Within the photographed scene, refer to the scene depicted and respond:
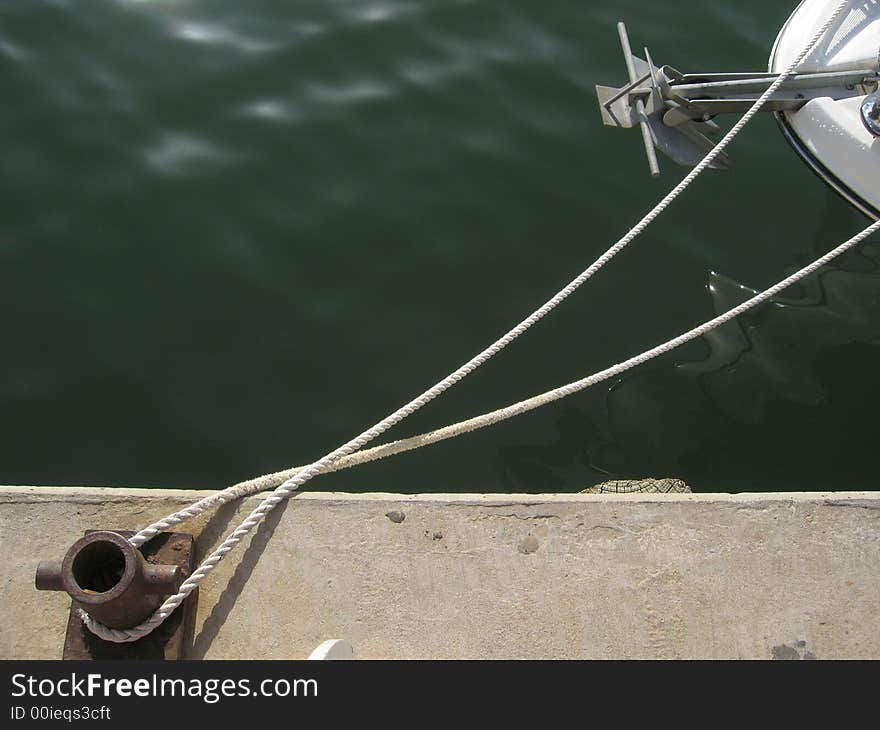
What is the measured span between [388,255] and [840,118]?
97.3 inches

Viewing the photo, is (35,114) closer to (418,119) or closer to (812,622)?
(418,119)

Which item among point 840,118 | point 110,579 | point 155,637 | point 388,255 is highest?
point 840,118

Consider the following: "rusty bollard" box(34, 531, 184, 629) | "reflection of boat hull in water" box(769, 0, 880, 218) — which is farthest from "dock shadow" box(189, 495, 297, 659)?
"reflection of boat hull in water" box(769, 0, 880, 218)

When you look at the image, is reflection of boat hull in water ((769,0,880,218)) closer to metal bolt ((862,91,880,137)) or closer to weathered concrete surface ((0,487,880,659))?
metal bolt ((862,91,880,137))

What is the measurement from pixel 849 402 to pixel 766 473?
0.69 m

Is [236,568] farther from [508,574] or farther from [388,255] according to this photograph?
[388,255]

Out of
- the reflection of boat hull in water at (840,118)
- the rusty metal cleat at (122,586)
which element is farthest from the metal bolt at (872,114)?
the rusty metal cleat at (122,586)

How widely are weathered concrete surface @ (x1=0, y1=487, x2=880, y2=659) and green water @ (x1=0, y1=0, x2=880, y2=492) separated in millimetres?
1055

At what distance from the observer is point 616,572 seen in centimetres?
298

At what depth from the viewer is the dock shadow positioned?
111 inches

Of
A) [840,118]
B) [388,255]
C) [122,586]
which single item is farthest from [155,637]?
[840,118]

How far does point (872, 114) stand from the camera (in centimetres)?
441

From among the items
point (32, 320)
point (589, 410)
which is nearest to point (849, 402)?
point (589, 410)

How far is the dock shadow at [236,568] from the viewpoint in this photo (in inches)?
111
